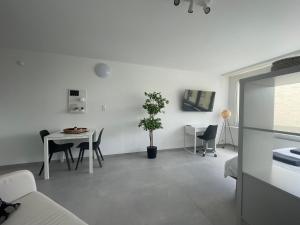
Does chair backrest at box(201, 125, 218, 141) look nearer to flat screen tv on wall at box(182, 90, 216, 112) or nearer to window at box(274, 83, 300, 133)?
flat screen tv on wall at box(182, 90, 216, 112)

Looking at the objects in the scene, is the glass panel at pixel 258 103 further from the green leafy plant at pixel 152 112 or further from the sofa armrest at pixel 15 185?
the green leafy plant at pixel 152 112

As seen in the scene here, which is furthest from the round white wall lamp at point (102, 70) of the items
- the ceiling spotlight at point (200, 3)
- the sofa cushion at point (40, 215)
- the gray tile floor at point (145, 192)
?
the sofa cushion at point (40, 215)

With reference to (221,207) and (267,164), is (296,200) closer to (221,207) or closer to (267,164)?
(267,164)

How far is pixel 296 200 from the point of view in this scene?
104cm

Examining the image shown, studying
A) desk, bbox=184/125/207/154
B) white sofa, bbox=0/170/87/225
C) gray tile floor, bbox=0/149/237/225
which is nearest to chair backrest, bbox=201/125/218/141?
desk, bbox=184/125/207/154

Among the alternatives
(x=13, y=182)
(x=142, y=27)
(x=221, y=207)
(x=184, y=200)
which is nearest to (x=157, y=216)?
(x=184, y=200)

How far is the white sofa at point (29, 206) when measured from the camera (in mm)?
1068

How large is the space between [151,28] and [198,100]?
3.00 meters

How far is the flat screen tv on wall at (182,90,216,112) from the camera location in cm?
461

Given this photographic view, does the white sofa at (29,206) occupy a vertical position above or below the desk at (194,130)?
below

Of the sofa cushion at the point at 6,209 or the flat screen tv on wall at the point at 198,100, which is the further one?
the flat screen tv on wall at the point at 198,100

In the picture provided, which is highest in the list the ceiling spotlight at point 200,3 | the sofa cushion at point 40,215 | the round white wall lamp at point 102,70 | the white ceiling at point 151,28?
the white ceiling at point 151,28

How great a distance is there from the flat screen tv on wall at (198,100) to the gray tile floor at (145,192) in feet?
5.67

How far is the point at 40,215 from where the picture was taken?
112 centimetres
